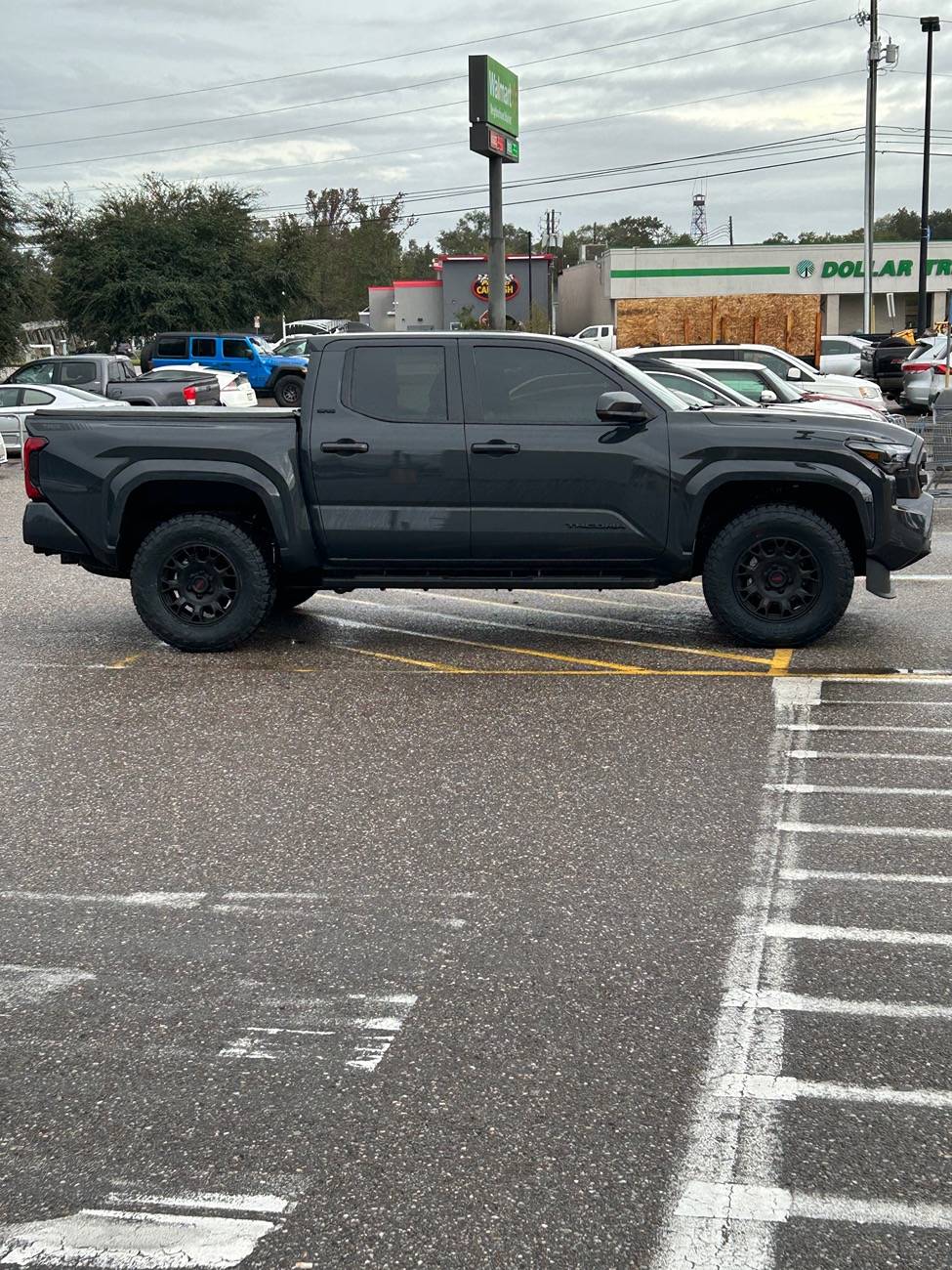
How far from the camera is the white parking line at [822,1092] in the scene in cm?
357

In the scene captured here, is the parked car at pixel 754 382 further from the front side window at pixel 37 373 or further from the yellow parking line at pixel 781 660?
the front side window at pixel 37 373

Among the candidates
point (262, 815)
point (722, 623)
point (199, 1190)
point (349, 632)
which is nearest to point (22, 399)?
point (349, 632)

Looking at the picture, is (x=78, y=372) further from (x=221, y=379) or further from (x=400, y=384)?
(x=400, y=384)

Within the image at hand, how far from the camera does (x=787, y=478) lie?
8570mm

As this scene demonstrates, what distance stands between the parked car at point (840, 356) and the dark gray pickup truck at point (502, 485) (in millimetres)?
25422

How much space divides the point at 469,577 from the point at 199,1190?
5.92m

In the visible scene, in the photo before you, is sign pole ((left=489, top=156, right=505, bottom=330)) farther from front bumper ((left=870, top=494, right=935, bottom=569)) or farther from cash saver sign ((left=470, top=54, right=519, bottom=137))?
front bumper ((left=870, top=494, right=935, bottom=569))

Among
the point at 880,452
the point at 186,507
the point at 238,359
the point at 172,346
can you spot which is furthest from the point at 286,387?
the point at 880,452

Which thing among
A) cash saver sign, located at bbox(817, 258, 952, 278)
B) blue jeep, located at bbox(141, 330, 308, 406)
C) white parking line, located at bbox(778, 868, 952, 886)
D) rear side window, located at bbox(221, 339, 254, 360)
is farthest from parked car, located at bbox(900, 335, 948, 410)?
cash saver sign, located at bbox(817, 258, 952, 278)

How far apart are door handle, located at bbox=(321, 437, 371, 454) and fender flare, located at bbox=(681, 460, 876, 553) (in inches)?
76.2

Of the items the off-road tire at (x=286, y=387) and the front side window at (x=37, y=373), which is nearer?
the front side window at (x=37, y=373)

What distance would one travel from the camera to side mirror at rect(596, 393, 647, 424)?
331 inches

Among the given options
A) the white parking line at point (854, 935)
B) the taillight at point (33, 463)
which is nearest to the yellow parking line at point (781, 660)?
the white parking line at point (854, 935)

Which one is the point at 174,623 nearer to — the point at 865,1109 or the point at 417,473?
the point at 417,473
